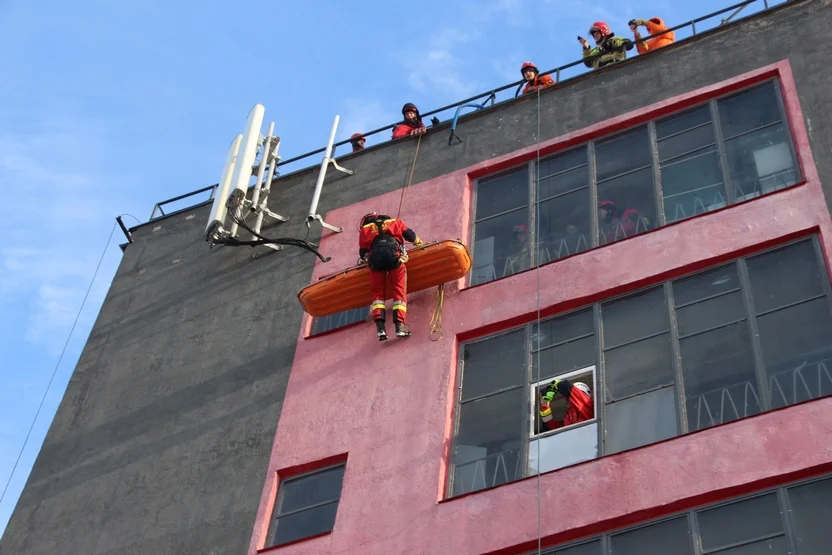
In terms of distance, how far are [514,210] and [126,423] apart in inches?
273

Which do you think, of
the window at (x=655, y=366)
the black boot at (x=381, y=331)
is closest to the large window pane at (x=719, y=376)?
the window at (x=655, y=366)

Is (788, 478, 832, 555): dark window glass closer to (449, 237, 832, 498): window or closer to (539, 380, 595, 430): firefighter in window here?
(449, 237, 832, 498): window

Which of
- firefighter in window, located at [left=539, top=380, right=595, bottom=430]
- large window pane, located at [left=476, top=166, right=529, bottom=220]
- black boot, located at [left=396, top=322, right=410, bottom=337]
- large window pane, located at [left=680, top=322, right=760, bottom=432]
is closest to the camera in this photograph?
large window pane, located at [left=680, top=322, right=760, bottom=432]

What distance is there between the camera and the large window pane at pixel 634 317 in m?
17.2

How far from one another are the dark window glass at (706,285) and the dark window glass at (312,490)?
5.12 metres

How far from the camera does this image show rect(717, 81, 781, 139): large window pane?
19047 millimetres

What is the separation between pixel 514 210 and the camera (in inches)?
806

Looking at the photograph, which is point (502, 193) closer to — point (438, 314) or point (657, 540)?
point (438, 314)

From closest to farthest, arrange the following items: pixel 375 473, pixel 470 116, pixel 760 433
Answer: pixel 760 433
pixel 375 473
pixel 470 116

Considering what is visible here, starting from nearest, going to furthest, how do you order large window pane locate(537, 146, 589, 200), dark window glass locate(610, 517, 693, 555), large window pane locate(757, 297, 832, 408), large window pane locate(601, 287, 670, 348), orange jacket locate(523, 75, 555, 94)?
dark window glass locate(610, 517, 693, 555)
large window pane locate(757, 297, 832, 408)
large window pane locate(601, 287, 670, 348)
large window pane locate(537, 146, 589, 200)
orange jacket locate(523, 75, 555, 94)

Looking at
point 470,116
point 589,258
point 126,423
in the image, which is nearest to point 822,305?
point 589,258

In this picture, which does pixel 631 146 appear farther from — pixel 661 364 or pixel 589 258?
pixel 661 364

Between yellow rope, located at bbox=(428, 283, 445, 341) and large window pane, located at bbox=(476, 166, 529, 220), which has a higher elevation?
large window pane, located at bbox=(476, 166, 529, 220)

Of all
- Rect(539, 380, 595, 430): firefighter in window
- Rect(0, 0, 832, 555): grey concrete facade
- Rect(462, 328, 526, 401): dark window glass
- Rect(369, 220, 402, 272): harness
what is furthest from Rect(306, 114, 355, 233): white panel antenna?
Rect(539, 380, 595, 430): firefighter in window
